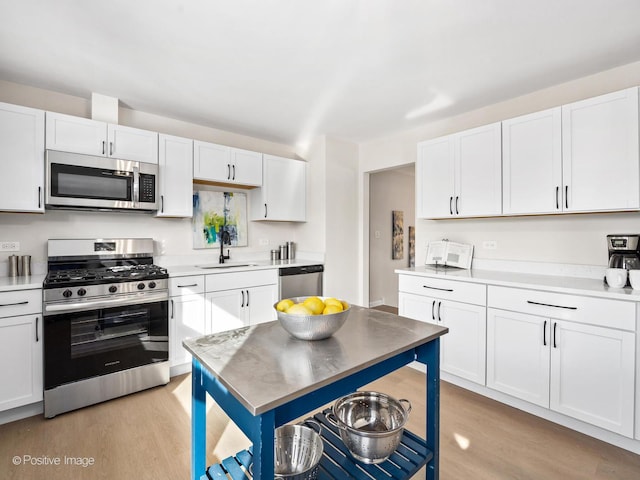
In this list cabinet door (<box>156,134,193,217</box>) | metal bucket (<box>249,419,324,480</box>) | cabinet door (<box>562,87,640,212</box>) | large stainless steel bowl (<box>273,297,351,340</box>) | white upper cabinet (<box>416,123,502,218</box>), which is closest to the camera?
large stainless steel bowl (<box>273,297,351,340</box>)

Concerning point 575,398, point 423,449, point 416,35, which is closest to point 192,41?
point 416,35

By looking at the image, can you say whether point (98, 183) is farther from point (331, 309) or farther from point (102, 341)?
point (331, 309)

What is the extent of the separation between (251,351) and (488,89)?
302 cm

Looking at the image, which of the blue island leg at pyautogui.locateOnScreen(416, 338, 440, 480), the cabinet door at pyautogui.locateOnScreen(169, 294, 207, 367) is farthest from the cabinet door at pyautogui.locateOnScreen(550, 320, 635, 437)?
the cabinet door at pyautogui.locateOnScreen(169, 294, 207, 367)

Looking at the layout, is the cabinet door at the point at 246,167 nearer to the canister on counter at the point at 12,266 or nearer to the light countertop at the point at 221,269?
the light countertop at the point at 221,269

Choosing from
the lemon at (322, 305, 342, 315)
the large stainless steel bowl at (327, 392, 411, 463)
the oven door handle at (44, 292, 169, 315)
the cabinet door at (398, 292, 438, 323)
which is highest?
the lemon at (322, 305, 342, 315)

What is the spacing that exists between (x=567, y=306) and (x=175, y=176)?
3510 mm

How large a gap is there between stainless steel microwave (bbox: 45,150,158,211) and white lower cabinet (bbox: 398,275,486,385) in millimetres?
2724

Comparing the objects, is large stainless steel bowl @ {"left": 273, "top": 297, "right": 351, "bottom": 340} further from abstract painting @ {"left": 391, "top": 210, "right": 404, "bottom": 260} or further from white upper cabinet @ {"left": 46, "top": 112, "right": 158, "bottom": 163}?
abstract painting @ {"left": 391, "top": 210, "right": 404, "bottom": 260}

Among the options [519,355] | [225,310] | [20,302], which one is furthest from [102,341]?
[519,355]

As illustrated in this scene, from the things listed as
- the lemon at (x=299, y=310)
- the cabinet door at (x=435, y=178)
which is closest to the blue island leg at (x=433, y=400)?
the lemon at (x=299, y=310)

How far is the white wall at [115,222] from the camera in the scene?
2.73m

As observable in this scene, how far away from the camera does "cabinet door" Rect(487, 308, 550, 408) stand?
223 cm

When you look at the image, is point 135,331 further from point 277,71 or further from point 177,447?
point 277,71
